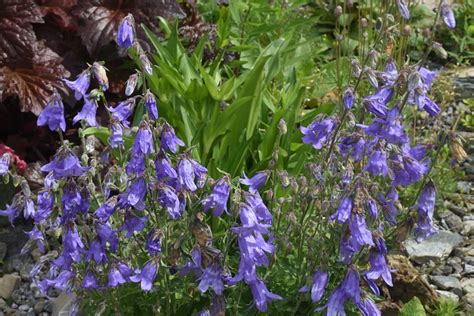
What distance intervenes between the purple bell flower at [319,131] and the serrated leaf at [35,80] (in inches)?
61.1

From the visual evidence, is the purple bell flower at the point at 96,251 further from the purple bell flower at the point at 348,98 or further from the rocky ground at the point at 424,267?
the rocky ground at the point at 424,267

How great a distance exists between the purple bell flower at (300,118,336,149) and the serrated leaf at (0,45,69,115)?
155 cm

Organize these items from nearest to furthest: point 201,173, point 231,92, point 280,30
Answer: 1. point 201,173
2. point 231,92
3. point 280,30

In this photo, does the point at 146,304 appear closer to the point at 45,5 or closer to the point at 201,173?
the point at 201,173

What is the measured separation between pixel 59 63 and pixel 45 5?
1.05 ft

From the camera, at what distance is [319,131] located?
252 cm

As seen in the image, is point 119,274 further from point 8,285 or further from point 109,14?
point 109,14

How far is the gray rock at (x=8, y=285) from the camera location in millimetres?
3678

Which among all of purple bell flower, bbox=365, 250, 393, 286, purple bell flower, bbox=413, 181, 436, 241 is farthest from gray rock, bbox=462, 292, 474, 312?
purple bell flower, bbox=365, 250, 393, 286

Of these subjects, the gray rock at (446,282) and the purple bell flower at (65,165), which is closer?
the purple bell flower at (65,165)

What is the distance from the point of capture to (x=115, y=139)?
245 centimetres

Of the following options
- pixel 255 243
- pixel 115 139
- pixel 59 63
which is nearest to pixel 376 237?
pixel 255 243

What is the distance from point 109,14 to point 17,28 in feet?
1.52

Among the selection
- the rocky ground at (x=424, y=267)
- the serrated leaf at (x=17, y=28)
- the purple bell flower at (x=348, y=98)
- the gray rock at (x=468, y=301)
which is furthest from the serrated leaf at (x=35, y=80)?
the gray rock at (x=468, y=301)
